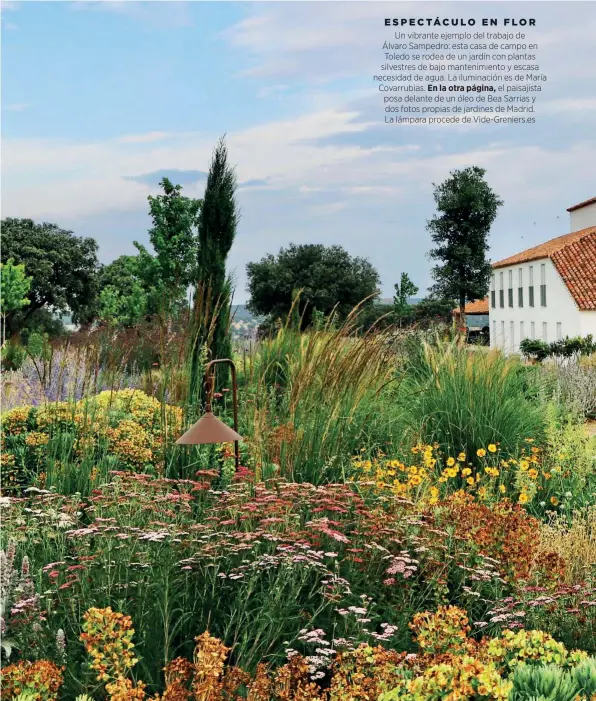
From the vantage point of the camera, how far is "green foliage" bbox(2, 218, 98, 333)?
4297cm

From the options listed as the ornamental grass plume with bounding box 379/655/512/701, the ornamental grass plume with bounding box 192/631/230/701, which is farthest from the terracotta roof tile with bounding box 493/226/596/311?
the ornamental grass plume with bounding box 192/631/230/701

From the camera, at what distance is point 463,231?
140ft

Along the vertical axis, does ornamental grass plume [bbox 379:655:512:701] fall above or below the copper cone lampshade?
below

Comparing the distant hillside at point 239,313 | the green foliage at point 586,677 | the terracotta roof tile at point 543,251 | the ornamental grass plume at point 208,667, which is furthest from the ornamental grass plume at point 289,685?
the terracotta roof tile at point 543,251

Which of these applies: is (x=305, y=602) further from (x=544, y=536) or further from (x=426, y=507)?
(x=544, y=536)

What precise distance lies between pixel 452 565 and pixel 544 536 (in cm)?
128

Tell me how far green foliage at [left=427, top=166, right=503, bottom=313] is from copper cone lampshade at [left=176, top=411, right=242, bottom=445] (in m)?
39.2

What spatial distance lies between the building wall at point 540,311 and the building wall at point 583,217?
6.27m

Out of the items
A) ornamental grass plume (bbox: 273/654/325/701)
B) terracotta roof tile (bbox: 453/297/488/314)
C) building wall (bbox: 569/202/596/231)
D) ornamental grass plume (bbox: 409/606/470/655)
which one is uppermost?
building wall (bbox: 569/202/596/231)

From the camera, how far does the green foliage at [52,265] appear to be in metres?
43.0

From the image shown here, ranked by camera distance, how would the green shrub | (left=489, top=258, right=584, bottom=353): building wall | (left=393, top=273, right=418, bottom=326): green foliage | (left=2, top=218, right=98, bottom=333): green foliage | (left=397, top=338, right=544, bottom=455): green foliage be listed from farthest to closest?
(left=393, top=273, right=418, bottom=326): green foliage, (left=2, top=218, right=98, bottom=333): green foliage, (left=489, top=258, right=584, bottom=353): building wall, (left=397, top=338, right=544, bottom=455): green foliage, the green shrub

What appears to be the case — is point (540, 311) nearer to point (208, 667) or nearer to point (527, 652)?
point (527, 652)

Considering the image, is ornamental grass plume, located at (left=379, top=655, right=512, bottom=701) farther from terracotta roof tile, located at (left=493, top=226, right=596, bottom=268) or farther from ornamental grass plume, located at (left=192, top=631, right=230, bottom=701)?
terracotta roof tile, located at (left=493, top=226, right=596, bottom=268)

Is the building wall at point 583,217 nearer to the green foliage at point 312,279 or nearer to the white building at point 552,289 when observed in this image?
the white building at point 552,289
